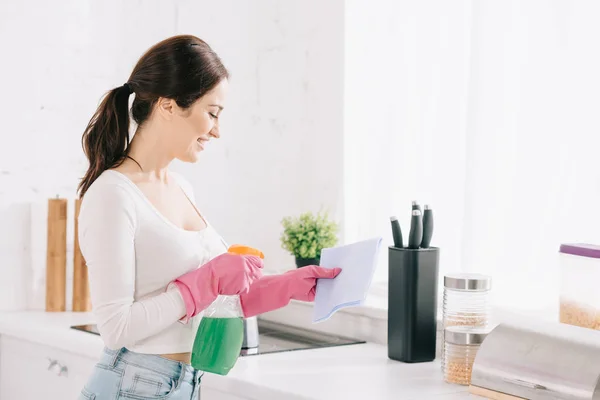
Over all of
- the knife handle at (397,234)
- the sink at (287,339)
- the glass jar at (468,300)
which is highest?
the knife handle at (397,234)

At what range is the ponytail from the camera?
1635 millimetres

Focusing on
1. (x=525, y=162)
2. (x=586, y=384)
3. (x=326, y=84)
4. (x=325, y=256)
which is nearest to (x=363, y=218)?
(x=326, y=84)

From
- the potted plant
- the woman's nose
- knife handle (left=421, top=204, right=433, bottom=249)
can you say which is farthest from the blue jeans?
the potted plant

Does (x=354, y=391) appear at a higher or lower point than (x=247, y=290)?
lower

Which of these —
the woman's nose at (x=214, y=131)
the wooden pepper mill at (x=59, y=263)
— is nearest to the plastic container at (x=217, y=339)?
the woman's nose at (x=214, y=131)

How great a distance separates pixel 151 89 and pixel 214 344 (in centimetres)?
46

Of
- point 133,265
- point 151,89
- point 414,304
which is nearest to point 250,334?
point 414,304

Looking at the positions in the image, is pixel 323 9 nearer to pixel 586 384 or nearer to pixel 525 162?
pixel 525 162

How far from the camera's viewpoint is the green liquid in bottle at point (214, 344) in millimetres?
1578

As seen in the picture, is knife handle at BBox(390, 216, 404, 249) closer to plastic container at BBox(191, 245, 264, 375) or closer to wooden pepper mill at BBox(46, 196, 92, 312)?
plastic container at BBox(191, 245, 264, 375)

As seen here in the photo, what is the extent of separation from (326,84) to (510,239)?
84cm

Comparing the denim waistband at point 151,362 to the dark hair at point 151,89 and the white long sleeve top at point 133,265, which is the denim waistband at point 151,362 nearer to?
the white long sleeve top at point 133,265

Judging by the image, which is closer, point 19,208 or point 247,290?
point 247,290

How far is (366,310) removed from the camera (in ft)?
7.23
